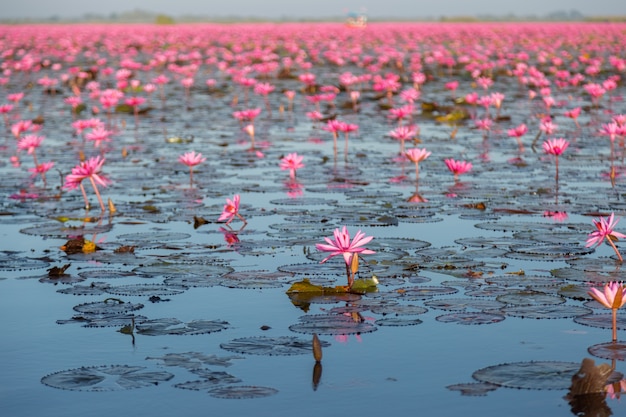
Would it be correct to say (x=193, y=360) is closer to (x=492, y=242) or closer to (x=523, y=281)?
(x=523, y=281)

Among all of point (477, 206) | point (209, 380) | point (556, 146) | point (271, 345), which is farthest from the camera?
point (556, 146)

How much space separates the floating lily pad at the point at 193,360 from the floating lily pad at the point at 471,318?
0.95 meters

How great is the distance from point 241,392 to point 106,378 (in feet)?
1.62

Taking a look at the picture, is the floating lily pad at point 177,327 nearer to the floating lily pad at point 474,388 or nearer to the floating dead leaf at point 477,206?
the floating lily pad at point 474,388

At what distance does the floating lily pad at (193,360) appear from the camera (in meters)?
3.62

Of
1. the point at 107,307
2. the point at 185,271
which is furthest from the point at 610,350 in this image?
the point at 185,271

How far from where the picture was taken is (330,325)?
414cm

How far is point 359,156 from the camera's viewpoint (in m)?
9.88

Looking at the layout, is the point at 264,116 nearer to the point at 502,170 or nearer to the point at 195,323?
Result: the point at 502,170

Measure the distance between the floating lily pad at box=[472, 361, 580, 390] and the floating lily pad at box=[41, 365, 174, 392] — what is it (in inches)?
43.7

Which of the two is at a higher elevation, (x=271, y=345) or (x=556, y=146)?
(x=556, y=146)

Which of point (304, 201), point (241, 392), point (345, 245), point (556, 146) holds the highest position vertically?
point (556, 146)

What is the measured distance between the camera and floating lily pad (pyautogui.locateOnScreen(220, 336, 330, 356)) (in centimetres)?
378

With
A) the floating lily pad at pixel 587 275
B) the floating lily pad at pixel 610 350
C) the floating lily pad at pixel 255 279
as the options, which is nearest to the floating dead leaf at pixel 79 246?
the floating lily pad at pixel 255 279
